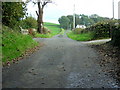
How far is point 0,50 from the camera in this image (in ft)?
31.4

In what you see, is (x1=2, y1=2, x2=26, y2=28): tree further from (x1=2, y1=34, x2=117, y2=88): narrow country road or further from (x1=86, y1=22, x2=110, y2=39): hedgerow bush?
(x1=86, y1=22, x2=110, y2=39): hedgerow bush

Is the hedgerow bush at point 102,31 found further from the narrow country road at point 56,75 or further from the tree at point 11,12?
the narrow country road at point 56,75

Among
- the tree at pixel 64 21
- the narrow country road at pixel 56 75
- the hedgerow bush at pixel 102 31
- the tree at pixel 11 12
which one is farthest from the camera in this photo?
the tree at pixel 64 21

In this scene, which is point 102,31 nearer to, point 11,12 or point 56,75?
point 11,12

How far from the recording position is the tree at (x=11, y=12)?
1443 centimetres

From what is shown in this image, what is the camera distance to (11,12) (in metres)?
15.0

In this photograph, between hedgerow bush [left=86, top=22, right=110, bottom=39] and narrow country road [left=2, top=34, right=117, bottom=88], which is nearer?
narrow country road [left=2, top=34, right=117, bottom=88]

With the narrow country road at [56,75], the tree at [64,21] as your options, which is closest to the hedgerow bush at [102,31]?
the narrow country road at [56,75]

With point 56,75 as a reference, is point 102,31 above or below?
above

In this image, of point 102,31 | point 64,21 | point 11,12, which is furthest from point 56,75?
point 64,21

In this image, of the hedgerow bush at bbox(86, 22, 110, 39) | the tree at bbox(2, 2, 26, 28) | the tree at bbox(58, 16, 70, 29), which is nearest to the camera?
the tree at bbox(2, 2, 26, 28)

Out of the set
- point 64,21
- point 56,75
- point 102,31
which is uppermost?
point 64,21

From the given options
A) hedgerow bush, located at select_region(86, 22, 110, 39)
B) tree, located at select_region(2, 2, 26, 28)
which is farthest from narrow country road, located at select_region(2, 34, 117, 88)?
hedgerow bush, located at select_region(86, 22, 110, 39)

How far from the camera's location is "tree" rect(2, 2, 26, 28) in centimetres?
1443
